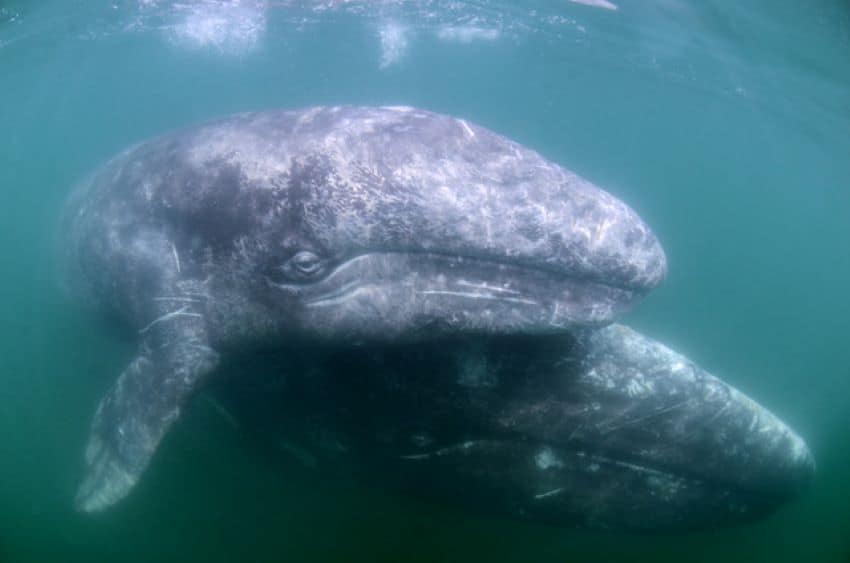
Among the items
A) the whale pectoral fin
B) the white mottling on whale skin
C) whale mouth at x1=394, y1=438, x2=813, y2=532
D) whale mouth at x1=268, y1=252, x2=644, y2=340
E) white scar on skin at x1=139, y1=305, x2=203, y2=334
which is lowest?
whale mouth at x1=394, y1=438, x2=813, y2=532

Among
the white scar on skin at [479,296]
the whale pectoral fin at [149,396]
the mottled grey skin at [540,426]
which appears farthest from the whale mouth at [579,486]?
the whale pectoral fin at [149,396]

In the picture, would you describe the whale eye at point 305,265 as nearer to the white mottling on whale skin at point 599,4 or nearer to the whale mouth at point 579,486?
the whale mouth at point 579,486

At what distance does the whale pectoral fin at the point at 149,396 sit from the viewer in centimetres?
616

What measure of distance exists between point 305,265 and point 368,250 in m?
0.67

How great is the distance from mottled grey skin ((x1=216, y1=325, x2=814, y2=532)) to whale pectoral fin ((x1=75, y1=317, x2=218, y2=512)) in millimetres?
830

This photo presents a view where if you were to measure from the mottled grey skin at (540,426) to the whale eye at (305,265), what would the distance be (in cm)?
107

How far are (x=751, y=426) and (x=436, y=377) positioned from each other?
4659 mm

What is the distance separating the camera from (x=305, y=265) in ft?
19.8

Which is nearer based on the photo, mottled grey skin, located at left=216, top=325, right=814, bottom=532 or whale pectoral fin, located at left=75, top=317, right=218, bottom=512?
whale pectoral fin, located at left=75, top=317, right=218, bottom=512

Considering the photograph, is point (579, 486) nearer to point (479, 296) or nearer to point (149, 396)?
point (479, 296)

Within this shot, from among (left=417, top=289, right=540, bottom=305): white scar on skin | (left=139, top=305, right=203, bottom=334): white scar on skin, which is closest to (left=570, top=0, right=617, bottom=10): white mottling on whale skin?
(left=417, top=289, right=540, bottom=305): white scar on skin

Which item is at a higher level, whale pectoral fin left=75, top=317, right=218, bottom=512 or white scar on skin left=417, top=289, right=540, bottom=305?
white scar on skin left=417, top=289, right=540, bottom=305

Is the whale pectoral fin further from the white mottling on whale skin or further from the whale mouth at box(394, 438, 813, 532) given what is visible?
the white mottling on whale skin

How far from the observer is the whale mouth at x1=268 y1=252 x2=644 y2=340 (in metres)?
6.05
